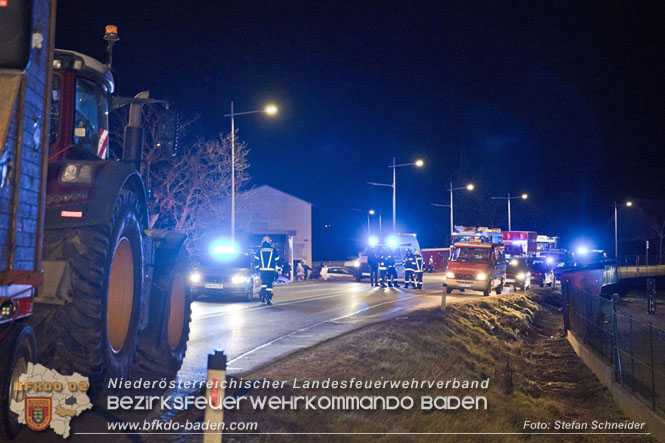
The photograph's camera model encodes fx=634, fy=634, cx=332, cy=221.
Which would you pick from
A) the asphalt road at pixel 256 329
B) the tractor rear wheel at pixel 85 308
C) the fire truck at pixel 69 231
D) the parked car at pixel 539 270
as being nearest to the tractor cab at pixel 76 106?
the fire truck at pixel 69 231

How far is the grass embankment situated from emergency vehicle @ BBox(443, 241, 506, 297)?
27.5 feet

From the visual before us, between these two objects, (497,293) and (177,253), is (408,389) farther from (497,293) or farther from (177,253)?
(497,293)

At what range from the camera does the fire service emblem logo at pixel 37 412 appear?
15.6 feet

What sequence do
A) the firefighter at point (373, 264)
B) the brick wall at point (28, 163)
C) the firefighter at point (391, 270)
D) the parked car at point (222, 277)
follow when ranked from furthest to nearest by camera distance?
the firefighter at point (373, 264) → the firefighter at point (391, 270) → the parked car at point (222, 277) → the brick wall at point (28, 163)

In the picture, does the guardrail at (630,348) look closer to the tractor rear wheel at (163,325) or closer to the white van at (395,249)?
the tractor rear wheel at (163,325)

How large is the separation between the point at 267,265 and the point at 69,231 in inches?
535

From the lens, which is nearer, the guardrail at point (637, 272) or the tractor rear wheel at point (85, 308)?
the tractor rear wheel at point (85, 308)

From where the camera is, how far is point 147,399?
22.3ft

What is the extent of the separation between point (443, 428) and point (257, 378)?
244 cm

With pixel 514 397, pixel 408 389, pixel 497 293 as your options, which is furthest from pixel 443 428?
pixel 497 293

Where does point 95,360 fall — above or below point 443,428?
above

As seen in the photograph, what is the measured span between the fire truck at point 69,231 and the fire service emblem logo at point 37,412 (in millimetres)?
173

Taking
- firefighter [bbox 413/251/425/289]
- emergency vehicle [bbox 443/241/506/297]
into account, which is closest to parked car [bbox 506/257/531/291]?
emergency vehicle [bbox 443/241/506/297]

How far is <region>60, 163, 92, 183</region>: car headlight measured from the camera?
18.6 feet
